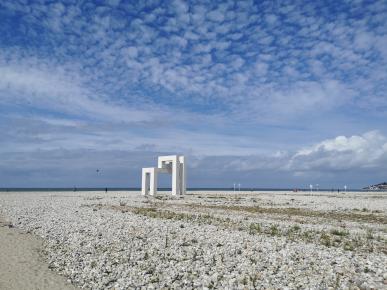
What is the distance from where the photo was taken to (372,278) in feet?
35.3

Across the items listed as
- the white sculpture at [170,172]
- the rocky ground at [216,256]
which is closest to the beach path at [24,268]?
the rocky ground at [216,256]

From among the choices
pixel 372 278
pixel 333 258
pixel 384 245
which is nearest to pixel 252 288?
pixel 372 278

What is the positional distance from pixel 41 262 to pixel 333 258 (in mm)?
10916

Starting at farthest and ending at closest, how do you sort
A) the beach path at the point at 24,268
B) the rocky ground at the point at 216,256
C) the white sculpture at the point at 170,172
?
1. the white sculpture at the point at 170,172
2. the beach path at the point at 24,268
3. the rocky ground at the point at 216,256

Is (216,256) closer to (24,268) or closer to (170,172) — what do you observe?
(24,268)

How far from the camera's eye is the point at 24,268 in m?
12.9

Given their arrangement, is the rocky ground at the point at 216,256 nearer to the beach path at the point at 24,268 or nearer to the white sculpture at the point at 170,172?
the beach path at the point at 24,268

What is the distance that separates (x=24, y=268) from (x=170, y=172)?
171 feet

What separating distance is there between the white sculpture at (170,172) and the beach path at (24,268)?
43.9m

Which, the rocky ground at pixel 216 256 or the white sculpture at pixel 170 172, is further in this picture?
the white sculpture at pixel 170 172

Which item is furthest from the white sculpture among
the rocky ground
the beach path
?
the beach path

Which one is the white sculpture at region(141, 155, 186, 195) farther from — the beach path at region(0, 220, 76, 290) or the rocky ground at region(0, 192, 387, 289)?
the beach path at region(0, 220, 76, 290)

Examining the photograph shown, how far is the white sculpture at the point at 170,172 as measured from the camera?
62.1m

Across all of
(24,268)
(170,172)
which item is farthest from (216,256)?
(170,172)
